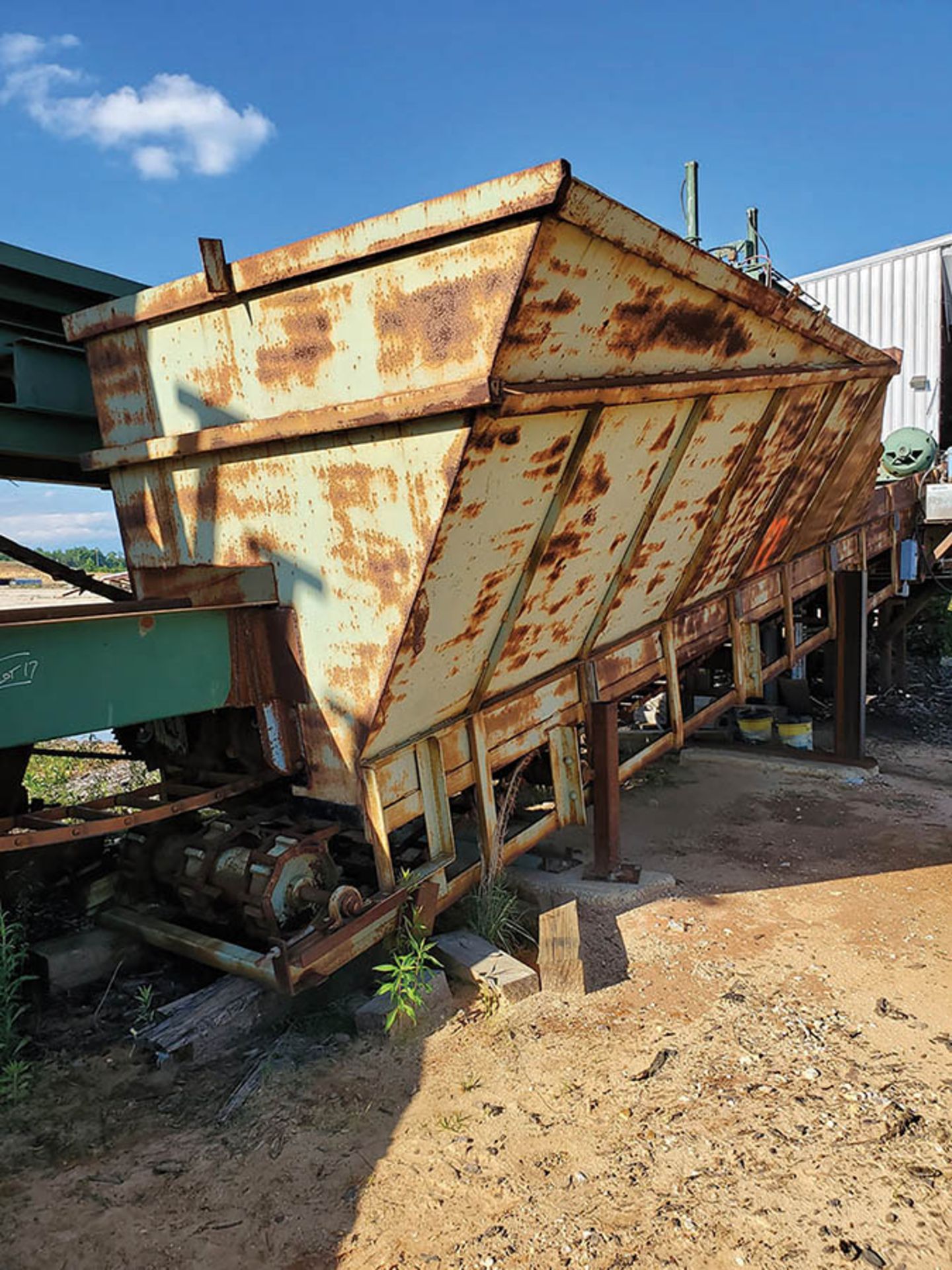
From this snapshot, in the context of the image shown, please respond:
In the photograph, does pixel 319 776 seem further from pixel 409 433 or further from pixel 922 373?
pixel 922 373

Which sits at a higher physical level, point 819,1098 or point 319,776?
point 319,776

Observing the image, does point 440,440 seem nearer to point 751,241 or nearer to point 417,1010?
point 417,1010

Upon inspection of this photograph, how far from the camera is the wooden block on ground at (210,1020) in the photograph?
298cm

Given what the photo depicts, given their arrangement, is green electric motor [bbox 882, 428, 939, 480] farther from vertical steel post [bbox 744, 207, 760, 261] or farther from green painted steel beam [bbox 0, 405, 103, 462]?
green painted steel beam [bbox 0, 405, 103, 462]

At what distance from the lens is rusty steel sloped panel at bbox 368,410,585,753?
2.72 metres

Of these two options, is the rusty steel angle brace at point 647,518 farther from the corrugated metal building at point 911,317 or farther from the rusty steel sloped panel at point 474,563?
the corrugated metal building at point 911,317

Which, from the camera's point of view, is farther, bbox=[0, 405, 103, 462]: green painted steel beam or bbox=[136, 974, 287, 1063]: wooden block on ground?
bbox=[0, 405, 103, 462]: green painted steel beam

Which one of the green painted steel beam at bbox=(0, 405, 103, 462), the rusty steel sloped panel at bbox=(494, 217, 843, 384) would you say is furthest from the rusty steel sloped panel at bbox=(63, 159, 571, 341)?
the green painted steel beam at bbox=(0, 405, 103, 462)

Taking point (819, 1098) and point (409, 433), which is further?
point (819, 1098)

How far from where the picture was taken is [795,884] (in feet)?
16.4

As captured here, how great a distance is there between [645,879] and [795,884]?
104 cm

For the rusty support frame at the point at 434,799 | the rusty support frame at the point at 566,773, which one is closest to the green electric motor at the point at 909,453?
the rusty support frame at the point at 566,773

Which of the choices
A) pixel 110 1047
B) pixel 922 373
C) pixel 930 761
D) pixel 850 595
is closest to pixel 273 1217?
pixel 110 1047

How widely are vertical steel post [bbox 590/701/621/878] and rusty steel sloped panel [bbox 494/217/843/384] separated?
1.85m
